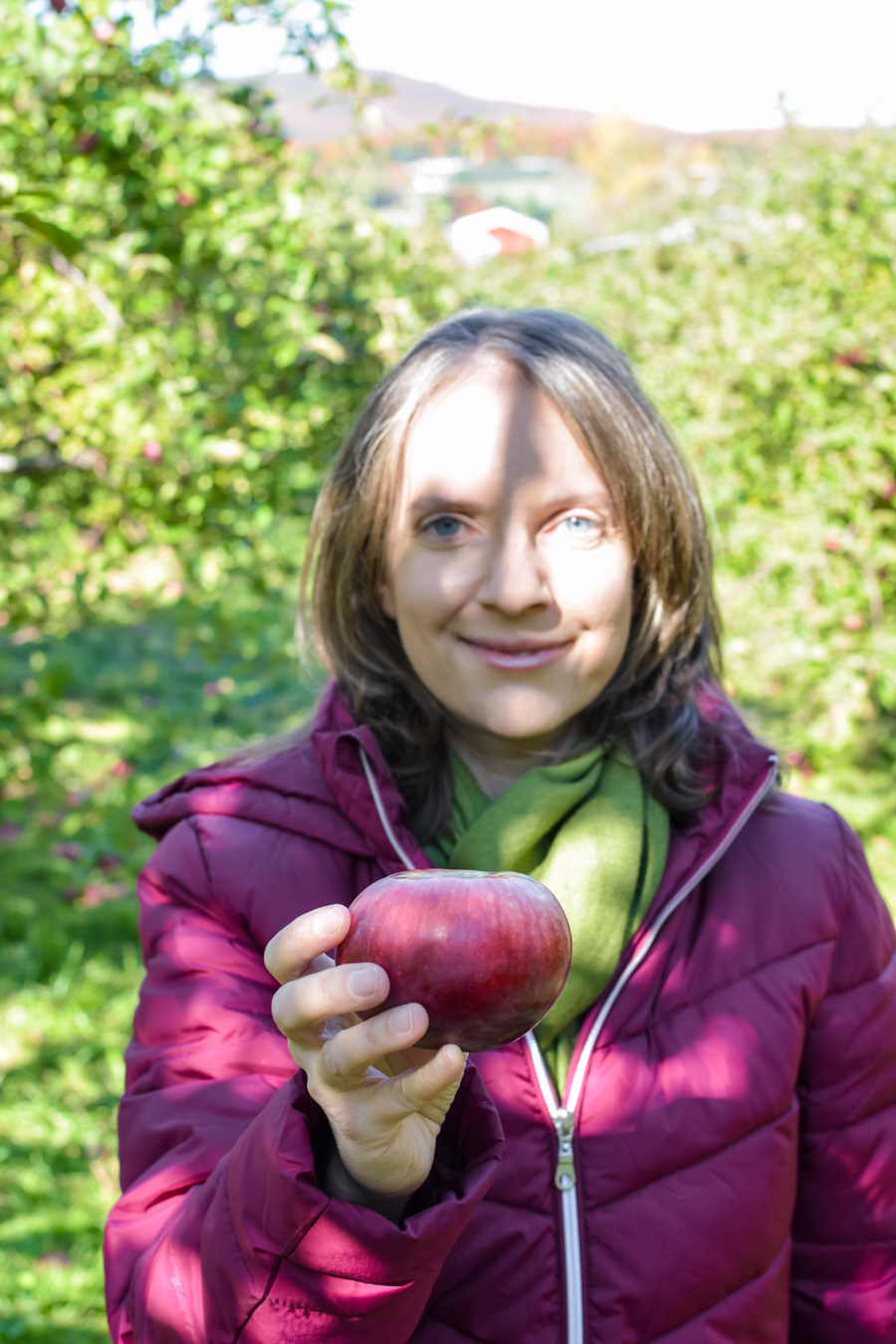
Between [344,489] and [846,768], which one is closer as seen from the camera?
[344,489]

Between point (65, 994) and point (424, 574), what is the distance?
7.40 ft

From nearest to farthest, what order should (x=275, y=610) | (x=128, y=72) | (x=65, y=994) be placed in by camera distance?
(x=128, y=72)
(x=65, y=994)
(x=275, y=610)

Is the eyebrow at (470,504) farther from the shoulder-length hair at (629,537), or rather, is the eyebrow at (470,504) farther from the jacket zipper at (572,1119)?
the jacket zipper at (572,1119)

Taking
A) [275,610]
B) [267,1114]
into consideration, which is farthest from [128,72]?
[267,1114]

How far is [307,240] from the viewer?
2.98m

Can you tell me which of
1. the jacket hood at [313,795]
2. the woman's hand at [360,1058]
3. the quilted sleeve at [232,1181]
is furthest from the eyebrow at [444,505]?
the woman's hand at [360,1058]

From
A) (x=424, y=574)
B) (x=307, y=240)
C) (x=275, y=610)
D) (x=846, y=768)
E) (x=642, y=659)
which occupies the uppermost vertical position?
(x=307, y=240)

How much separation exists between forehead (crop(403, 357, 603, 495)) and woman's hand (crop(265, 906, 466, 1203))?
0.59 meters

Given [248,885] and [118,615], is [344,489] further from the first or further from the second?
[118,615]

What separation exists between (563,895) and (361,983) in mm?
465

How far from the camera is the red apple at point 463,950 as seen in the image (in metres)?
0.81

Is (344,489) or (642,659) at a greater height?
(344,489)

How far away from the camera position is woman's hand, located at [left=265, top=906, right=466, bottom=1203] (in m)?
0.75

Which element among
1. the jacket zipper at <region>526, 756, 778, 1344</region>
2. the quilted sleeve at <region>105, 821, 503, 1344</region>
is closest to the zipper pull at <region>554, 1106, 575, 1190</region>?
the jacket zipper at <region>526, 756, 778, 1344</region>
